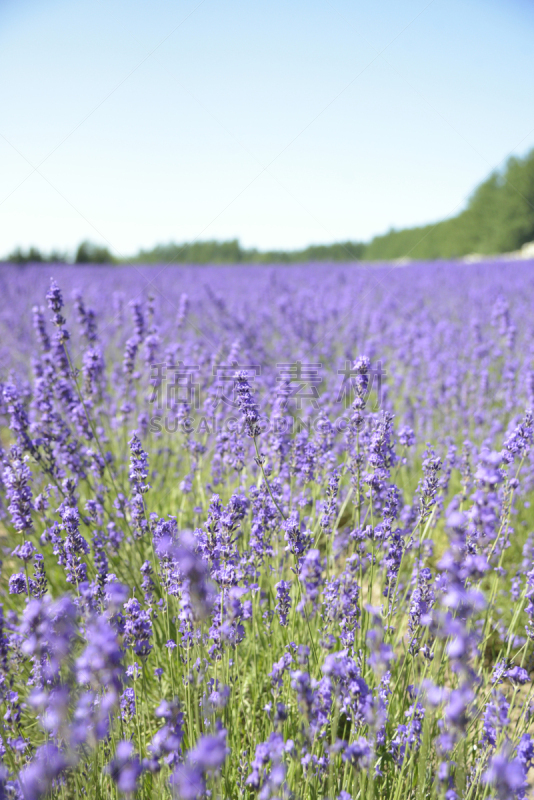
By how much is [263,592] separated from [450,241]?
36542mm

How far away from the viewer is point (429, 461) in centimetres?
161

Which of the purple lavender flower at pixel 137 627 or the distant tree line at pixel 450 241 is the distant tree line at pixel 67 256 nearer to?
the distant tree line at pixel 450 241

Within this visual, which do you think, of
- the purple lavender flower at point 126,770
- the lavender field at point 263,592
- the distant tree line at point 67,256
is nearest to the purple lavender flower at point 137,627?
the lavender field at point 263,592

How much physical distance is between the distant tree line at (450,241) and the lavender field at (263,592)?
19674mm

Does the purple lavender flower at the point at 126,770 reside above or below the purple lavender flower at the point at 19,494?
below

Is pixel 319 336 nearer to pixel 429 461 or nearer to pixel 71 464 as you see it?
pixel 71 464

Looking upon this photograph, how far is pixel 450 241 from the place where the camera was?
3450cm

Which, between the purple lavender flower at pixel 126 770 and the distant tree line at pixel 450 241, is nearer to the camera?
the purple lavender flower at pixel 126 770

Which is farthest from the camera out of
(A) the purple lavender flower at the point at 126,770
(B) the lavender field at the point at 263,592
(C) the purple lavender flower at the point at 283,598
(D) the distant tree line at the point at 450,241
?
(D) the distant tree line at the point at 450,241

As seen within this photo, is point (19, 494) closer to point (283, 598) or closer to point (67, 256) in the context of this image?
point (283, 598)

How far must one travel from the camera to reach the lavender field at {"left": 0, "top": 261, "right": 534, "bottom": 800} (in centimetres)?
100

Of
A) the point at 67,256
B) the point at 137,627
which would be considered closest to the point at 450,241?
the point at 67,256

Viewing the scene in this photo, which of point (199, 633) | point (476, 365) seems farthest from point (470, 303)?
point (199, 633)

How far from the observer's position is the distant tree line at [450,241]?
2837 centimetres
